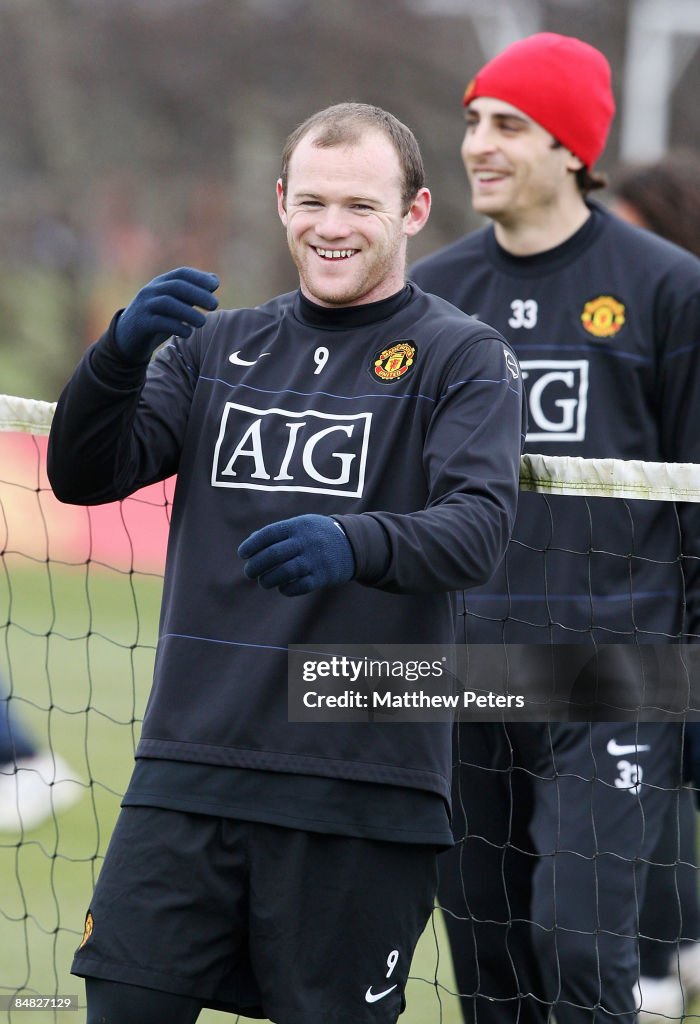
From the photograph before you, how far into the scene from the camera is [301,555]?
2.46 meters

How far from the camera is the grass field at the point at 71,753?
4938 millimetres

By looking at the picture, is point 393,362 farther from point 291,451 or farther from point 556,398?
point 556,398

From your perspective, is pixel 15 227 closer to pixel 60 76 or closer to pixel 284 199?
pixel 60 76

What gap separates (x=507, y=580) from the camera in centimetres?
377

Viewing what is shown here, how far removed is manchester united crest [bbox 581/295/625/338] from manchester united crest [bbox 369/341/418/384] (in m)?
1.11

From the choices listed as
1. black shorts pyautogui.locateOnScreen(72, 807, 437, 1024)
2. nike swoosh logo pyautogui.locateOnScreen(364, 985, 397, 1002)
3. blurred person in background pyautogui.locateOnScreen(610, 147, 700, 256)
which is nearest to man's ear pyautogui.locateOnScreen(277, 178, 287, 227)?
black shorts pyautogui.locateOnScreen(72, 807, 437, 1024)

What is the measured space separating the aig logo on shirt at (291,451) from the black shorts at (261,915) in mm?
613

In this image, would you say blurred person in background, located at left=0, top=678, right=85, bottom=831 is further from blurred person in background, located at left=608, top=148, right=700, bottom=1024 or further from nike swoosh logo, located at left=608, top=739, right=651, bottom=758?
nike swoosh logo, located at left=608, top=739, right=651, bottom=758

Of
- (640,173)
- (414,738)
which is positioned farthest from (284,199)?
(640,173)

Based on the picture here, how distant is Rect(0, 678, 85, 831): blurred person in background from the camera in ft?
22.0

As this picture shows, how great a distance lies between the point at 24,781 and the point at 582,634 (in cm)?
390

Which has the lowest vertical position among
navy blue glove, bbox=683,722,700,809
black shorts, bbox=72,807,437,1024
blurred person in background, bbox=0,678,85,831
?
blurred person in background, bbox=0,678,85,831

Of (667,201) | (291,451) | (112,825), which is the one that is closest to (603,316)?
(291,451)

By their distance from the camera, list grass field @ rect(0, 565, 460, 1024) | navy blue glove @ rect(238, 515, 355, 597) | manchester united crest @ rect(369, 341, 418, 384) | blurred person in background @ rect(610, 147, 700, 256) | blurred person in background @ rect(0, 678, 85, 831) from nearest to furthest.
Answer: navy blue glove @ rect(238, 515, 355, 597) → manchester united crest @ rect(369, 341, 418, 384) → grass field @ rect(0, 565, 460, 1024) → blurred person in background @ rect(610, 147, 700, 256) → blurred person in background @ rect(0, 678, 85, 831)
